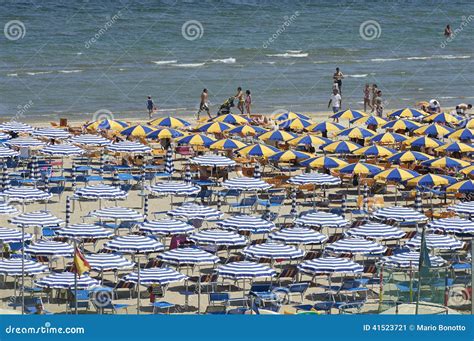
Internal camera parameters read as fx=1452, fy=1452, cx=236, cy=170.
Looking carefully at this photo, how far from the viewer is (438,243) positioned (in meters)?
25.0

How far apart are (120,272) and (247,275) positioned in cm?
306

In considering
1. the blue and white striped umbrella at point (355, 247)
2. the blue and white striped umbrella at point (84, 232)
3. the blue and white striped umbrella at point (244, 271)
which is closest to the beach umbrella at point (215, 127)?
the blue and white striped umbrella at point (84, 232)

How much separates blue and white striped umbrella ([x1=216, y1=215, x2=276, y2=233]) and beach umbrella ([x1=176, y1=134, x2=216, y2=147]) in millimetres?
8742

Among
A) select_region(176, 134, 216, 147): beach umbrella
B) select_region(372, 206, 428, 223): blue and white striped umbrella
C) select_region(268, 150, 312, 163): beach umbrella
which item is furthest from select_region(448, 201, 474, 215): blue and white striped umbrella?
select_region(176, 134, 216, 147): beach umbrella

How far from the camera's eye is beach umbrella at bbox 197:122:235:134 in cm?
3794

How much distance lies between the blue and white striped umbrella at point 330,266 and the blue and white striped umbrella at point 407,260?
52cm

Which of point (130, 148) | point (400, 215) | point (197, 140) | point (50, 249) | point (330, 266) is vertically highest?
point (197, 140)

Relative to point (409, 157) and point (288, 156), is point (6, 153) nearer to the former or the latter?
point (288, 156)

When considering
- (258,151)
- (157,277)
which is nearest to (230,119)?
(258,151)

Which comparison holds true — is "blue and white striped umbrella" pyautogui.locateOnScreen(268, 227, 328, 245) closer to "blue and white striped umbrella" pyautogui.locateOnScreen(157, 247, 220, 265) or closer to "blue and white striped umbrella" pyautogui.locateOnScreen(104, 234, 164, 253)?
"blue and white striped umbrella" pyautogui.locateOnScreen(157, 247, 220, 265)

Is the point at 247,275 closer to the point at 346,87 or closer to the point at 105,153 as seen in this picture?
the point at 105,153

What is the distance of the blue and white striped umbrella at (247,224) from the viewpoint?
2642cm

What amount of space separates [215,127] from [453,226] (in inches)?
503

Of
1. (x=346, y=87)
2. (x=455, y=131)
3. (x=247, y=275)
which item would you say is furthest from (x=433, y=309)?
(x=346, y=87)
